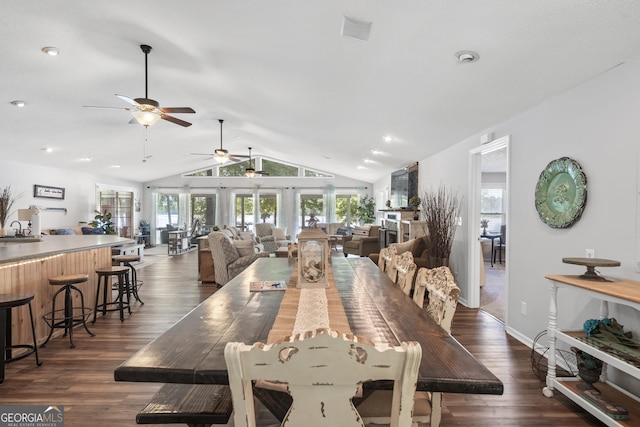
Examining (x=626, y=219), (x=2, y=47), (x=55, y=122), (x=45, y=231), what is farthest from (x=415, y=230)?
(x=45, y=231)

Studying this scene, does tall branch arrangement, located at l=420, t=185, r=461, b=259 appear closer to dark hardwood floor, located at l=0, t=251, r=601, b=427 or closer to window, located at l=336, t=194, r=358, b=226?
dark hardwood floor, located at l=0, t=251, r=601, b=427

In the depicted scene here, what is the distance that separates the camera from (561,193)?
2.90 metres

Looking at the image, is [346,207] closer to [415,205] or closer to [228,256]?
[415,205]

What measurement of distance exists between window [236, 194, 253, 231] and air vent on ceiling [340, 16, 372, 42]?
10.3 metres

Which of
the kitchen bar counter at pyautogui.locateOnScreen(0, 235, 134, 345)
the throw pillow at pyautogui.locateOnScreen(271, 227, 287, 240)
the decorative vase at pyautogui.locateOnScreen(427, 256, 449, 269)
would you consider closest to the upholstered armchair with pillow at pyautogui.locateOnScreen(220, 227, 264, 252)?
the kitchen bar counter at pyautogui.locateOnScreen(0, 235, 134, 345)

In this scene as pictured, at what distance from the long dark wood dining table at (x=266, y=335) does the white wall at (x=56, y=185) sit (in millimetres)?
7420

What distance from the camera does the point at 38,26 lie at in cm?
308

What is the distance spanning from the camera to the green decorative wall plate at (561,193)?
2693mm

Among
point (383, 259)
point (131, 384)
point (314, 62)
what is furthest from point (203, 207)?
point (383, 259)

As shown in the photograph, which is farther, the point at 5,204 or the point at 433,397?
the point at 5,204

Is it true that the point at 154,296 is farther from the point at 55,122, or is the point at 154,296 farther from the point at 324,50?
the point at 324,50

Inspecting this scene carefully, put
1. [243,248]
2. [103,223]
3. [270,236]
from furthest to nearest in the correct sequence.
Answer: [270,236] < [103,223] < [243,248]

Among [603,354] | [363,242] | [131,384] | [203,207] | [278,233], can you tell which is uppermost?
[203,207]

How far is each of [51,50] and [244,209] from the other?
9182 mm
